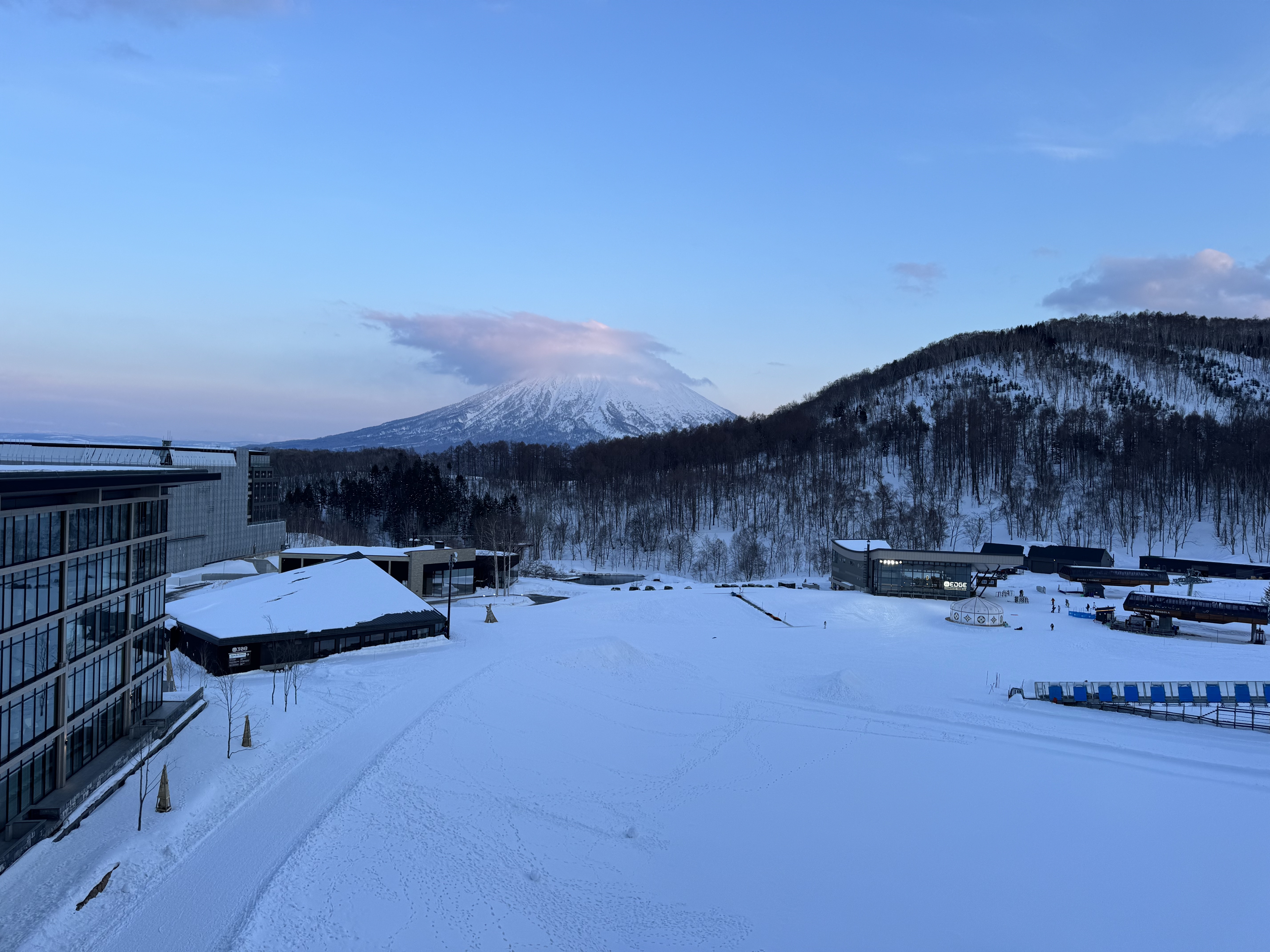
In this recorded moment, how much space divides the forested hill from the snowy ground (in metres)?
57.1

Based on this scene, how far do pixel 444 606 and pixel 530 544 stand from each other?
36.7 meters

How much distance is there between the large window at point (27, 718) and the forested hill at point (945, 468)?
233 feet

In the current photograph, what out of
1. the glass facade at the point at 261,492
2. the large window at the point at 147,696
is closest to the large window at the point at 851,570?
the large window at the point at 147,696

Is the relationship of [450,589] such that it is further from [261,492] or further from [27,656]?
[261,492]

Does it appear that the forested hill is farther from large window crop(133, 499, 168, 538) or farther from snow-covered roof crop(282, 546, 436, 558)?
large window crop(133, 499, 168, 538)

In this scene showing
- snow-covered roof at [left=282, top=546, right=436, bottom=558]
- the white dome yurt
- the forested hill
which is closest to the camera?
the white dome yurt

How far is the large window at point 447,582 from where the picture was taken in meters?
57.2

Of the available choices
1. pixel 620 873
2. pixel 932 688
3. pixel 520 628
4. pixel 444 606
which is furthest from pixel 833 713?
pixel 444 606

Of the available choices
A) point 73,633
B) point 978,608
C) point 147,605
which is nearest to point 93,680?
point 73,633

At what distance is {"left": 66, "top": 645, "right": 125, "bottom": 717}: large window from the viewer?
1917 cm

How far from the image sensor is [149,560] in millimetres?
23781

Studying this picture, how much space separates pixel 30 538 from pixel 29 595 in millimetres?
1464

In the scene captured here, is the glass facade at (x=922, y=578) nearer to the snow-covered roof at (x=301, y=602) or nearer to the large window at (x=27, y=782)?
the snow-covered roof at (x=301, y=602)

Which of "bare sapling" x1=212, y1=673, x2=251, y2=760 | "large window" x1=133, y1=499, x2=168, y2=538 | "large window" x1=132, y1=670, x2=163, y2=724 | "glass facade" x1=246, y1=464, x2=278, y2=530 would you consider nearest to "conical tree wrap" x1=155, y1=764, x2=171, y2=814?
"bare sapling" x1=212, y1=673, x2=251, y2=760
